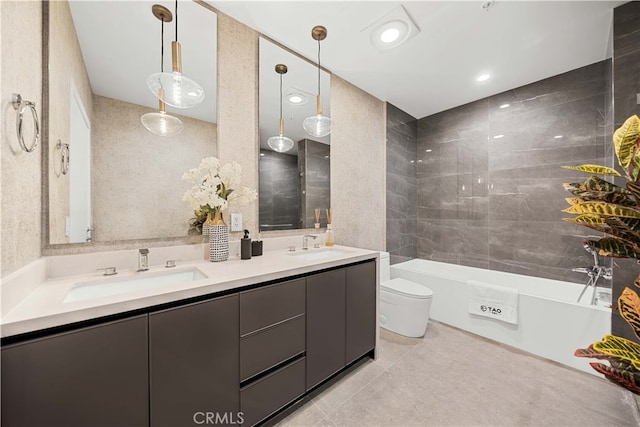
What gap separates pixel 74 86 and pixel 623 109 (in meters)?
3.37

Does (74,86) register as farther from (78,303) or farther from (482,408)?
(482,408)

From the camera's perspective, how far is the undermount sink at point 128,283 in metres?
1.04

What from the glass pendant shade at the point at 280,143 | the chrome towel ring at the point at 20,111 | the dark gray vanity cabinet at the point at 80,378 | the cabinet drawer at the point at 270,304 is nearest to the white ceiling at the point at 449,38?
the glass pendant shade at the point at 280,143

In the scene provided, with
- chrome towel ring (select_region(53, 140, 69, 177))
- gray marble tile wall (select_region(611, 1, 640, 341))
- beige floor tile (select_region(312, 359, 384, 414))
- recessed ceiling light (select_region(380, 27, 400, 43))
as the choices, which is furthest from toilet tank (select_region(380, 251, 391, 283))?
chrome towel ring (select_region(53, 140, 69, 177))

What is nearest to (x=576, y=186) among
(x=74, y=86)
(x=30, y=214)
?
(x=30, y=214)

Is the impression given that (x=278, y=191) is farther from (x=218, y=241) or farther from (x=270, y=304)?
(x=270, y=304)

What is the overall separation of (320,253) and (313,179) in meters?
0.71

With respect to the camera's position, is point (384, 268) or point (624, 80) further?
point (384, 268)

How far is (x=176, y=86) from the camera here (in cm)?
133

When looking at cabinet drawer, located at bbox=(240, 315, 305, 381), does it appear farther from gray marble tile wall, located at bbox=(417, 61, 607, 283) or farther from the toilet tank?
gray marble tile wall, located at bbox=(417, 61, 607, 283)

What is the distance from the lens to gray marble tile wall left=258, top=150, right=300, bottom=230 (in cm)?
188

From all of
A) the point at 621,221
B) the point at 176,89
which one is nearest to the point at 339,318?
the point at 621,221

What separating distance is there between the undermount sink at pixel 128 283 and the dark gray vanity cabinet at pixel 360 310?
98 cm

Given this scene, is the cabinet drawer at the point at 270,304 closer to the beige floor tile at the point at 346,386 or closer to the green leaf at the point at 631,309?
the beige floor tile at the point at 346,386
